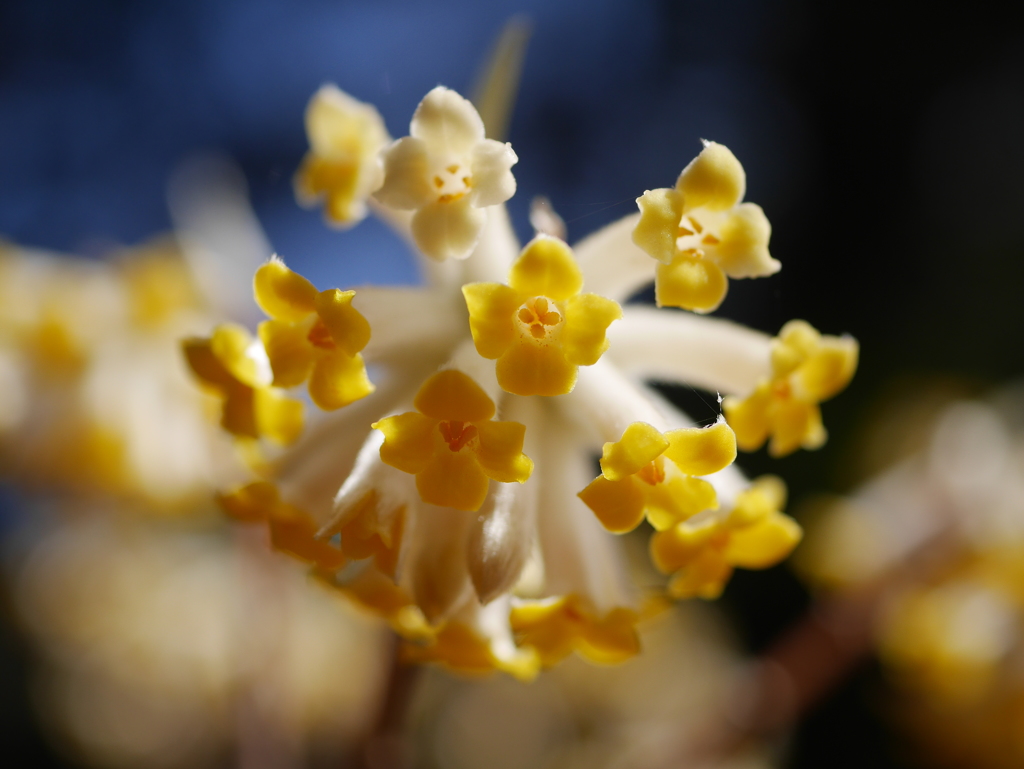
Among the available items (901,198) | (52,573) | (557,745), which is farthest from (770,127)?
(52,573)

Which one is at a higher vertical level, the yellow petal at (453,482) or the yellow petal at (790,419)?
the yellow petal at (790,419)

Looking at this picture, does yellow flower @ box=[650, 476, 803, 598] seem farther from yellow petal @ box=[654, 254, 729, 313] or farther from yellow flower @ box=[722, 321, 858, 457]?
yellow petal @ box=[654, 254, 729, 313]

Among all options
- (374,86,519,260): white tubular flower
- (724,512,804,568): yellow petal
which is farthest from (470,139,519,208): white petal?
(724,512,804,568): yellow petal

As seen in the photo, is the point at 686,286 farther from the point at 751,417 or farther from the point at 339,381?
the point at 339,381

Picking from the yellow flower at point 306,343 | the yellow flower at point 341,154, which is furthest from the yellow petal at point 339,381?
the yellow flower at point 341,154

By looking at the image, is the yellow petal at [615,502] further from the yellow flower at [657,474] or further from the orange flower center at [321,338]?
the orange flower center at [321,338]

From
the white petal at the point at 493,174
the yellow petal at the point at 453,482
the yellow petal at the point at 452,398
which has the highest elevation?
the white petal at the point at 493,174

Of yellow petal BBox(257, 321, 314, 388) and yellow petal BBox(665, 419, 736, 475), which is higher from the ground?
yellow petal BBox(665, 419, 736, 475)
